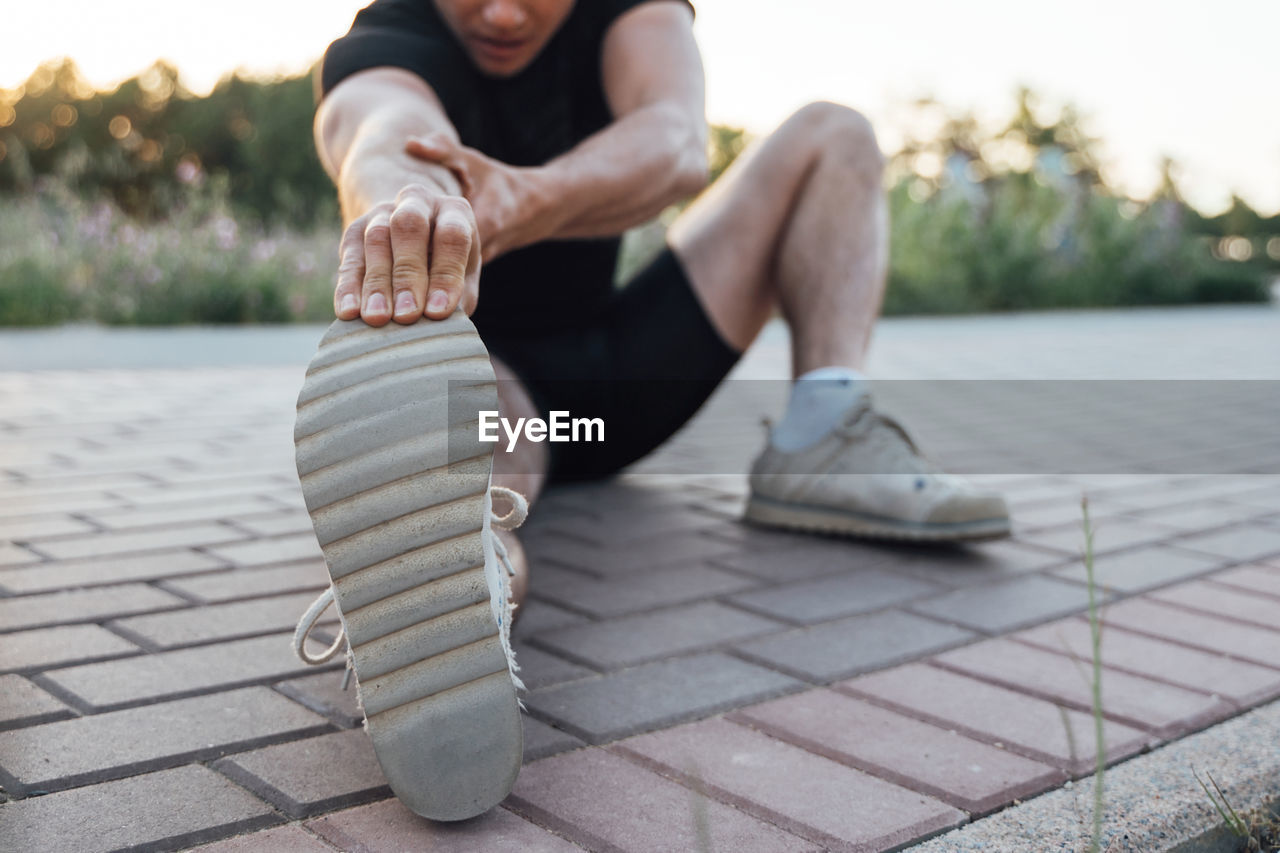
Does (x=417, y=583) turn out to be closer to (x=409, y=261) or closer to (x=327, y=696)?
(x=409, y=261)

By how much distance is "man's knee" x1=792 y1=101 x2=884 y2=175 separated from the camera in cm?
227

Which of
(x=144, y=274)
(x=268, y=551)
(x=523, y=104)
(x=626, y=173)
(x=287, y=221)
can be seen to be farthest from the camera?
(x=287, y=221)

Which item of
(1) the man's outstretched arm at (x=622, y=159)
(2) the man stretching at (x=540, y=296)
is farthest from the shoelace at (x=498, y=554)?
(1) the man's outstretched arm at (x=622, y=159)

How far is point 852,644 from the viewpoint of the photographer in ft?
5.30

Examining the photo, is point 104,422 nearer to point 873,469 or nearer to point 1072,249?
point 873,469

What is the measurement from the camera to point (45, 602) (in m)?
1.68

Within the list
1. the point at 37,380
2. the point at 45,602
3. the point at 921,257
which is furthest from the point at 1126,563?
the point at 921,257

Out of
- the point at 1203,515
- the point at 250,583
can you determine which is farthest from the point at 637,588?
the point at 1203,515

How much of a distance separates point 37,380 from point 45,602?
9.79 ft

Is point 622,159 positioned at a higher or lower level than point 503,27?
lower

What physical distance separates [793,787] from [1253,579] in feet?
3.86

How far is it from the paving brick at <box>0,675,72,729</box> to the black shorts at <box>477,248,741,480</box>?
107 centimetres

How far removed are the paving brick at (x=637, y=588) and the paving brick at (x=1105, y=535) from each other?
64 centimetres

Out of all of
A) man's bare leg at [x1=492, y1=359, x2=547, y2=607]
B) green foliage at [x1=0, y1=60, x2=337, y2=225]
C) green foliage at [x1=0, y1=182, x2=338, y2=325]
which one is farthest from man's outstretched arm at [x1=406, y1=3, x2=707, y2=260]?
green foliage at [x1=0, y1=60, x2=337, y2=225]
